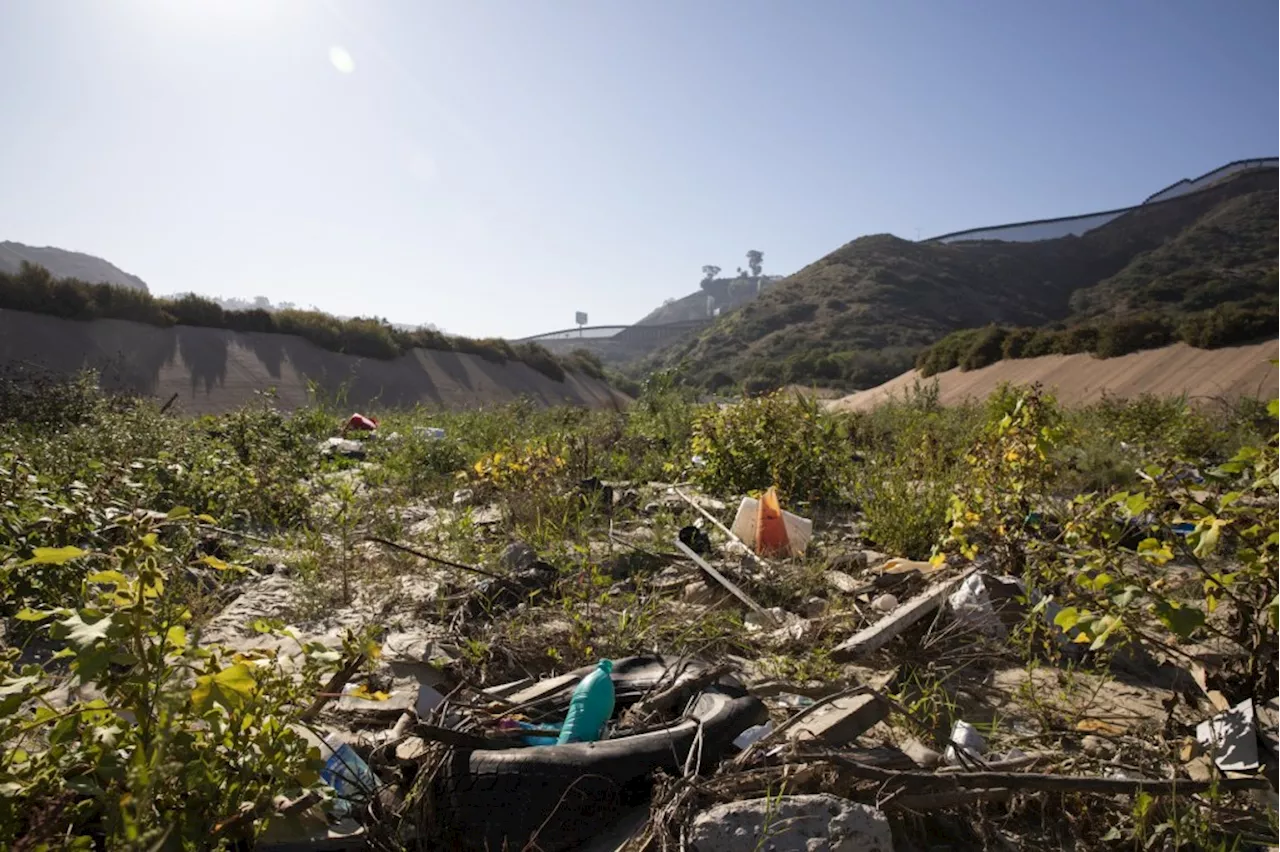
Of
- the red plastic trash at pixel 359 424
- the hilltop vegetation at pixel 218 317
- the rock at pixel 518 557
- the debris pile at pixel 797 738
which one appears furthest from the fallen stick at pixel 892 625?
the hilltop vegetation at pixel 218 317

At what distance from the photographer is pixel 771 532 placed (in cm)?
401

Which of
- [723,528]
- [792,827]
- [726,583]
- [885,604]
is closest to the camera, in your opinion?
[792,827]

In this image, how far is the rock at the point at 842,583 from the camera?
338cm

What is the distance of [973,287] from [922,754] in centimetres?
5684

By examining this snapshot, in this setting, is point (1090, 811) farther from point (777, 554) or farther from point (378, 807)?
point (777, 554)

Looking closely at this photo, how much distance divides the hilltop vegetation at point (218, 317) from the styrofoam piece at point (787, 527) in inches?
615

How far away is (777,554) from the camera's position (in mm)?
3916

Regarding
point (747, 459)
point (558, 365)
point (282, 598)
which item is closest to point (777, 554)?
point (747, 459)

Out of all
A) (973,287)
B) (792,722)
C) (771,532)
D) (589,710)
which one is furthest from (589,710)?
(973,287)

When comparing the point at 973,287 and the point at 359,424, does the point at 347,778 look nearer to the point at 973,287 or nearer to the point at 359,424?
the point at 359,424

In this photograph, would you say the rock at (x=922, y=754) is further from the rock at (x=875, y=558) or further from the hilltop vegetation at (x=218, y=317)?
the hilltop vegetation at (x=218, y=317)

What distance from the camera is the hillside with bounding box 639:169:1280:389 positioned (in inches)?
1369

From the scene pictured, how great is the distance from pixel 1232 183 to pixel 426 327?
216 feet

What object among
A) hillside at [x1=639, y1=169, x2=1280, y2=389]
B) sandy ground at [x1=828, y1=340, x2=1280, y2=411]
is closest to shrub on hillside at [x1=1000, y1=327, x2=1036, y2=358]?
sandy ground at [x1=828, y1=340, x2=1280, y2=411]
